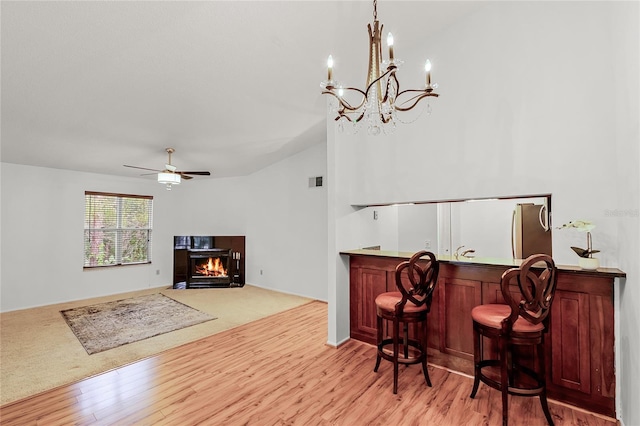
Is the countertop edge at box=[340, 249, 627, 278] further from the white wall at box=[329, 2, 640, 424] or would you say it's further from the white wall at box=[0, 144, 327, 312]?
the white wall at box=[0, 144, 327, 312]

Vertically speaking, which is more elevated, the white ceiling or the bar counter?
the white ceiling

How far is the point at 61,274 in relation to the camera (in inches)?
218

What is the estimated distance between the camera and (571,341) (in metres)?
2.26

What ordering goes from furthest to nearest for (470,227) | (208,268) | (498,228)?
(208,268)
(470,227)
(498,228)

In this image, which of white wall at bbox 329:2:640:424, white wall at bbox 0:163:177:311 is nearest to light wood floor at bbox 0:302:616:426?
white wall at bbox 329:2:640:424

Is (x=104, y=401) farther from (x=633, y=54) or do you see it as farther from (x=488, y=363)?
(x=633, y=54)

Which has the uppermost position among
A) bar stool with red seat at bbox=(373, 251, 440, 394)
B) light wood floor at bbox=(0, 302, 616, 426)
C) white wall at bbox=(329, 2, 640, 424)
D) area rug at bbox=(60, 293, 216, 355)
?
white wall at bbox=(329, 2, 640, 424)

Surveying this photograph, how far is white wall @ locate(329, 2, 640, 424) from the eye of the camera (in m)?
1.97

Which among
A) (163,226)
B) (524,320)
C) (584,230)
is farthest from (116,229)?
(584,230)

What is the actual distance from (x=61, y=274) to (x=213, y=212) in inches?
122

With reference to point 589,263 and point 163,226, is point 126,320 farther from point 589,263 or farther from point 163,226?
point 589,263

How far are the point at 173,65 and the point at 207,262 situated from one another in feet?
16.4

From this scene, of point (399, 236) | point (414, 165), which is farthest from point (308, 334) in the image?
point (414, 165)

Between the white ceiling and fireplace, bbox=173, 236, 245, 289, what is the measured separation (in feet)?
9.30
